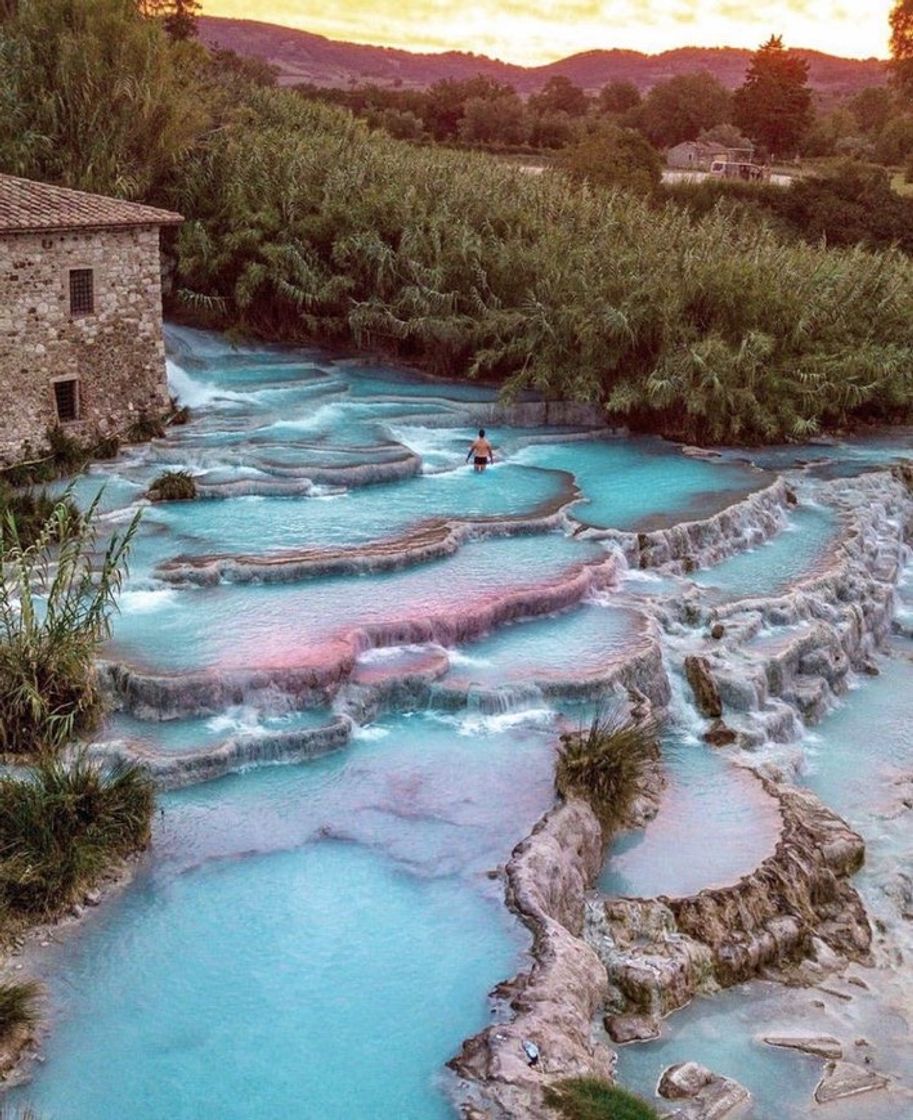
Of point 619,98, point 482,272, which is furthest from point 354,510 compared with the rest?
point 619,98

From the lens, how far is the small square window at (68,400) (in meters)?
23.2

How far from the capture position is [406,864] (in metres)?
12.8

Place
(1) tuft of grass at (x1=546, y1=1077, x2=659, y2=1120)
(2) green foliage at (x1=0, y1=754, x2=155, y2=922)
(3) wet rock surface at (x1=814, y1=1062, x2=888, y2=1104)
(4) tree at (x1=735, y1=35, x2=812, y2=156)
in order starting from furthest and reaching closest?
(4) tree at (x1=735, y1=35, x2=812, y2=156)
(2) green foliage at (x1=0, y1=754, x2=155, y2=922)
(3) wet rock surface at (x1=814, y1=1062, x2=888, y2=1104)
(1) tuft of grass at (x1=546, y1=1077, x2=659, y2=1120)

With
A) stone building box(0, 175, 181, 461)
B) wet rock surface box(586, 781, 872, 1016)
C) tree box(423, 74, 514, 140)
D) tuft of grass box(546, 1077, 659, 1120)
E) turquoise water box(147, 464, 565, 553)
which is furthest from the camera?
tree box(423, 74, 514, 140)

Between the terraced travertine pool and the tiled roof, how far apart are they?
3.94m

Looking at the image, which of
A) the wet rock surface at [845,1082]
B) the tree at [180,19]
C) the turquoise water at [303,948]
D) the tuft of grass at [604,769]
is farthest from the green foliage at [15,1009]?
the tree at [180,19]

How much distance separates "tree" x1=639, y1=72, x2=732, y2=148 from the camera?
88.7 meters

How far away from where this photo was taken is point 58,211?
872 inches

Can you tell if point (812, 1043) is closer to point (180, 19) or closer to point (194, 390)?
point (194, 390)

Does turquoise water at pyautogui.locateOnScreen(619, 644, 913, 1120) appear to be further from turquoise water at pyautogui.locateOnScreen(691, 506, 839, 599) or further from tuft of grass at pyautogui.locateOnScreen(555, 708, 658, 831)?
turquoise water at pyautogui.locateOnScreen(691, 506, 839, 599)

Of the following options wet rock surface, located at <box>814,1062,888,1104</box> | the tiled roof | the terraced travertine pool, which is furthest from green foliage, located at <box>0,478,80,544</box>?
wet rock surface, located at <box>814,1062,888,1104</box>

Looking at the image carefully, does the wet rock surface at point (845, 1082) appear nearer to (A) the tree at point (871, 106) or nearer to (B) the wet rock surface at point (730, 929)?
(B) the wet rock surface at point (730, 929)

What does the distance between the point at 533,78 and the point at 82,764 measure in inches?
7674

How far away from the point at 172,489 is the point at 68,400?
333 centimetres
